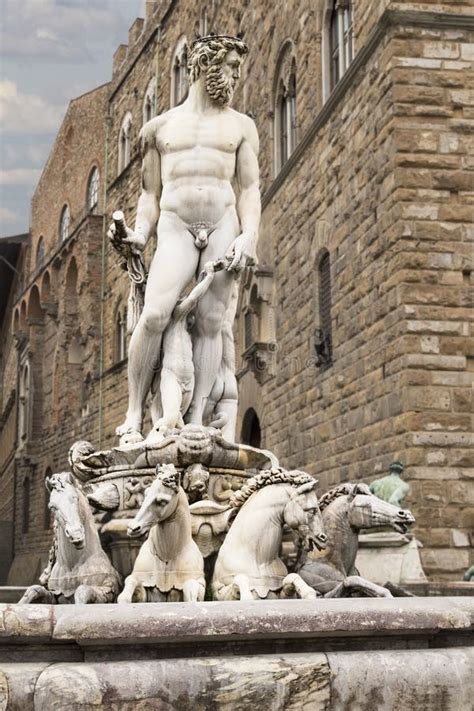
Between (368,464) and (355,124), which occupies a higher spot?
(355,124)

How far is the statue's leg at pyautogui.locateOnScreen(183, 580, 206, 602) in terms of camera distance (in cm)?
457

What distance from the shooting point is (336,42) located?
14.7 meters

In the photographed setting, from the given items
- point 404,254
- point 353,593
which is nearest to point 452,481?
point 404,254

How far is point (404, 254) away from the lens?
11055mm

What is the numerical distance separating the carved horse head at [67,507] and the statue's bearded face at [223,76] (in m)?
2.78

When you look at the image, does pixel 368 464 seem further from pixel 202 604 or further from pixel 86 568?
pixel 202 604

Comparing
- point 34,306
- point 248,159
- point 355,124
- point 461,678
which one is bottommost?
point 461,678

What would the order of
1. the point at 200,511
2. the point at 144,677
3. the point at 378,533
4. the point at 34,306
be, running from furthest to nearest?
the point at 34,306 → the point at 378,533 → the point at 200,511 → the point at 144,677

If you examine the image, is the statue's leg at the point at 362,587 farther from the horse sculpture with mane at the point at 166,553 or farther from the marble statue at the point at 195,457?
the horse sculpture with mane at the point at 166,553

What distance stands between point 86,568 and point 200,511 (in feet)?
2.37

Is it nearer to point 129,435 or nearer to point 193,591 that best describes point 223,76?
point 129,435

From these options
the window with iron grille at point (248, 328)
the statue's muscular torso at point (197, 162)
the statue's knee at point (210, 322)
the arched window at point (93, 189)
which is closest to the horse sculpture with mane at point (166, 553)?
the statue's knee at point (210, 322)

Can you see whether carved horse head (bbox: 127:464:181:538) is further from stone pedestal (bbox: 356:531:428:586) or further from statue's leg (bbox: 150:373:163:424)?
stone pedestal (bbox: 356:531:428:586)

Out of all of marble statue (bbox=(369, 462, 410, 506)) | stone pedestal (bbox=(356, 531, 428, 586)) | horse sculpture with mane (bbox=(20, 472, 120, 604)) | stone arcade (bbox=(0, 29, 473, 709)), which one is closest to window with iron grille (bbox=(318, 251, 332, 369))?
marble statue (bbox=(369, 462, 410, 506))
